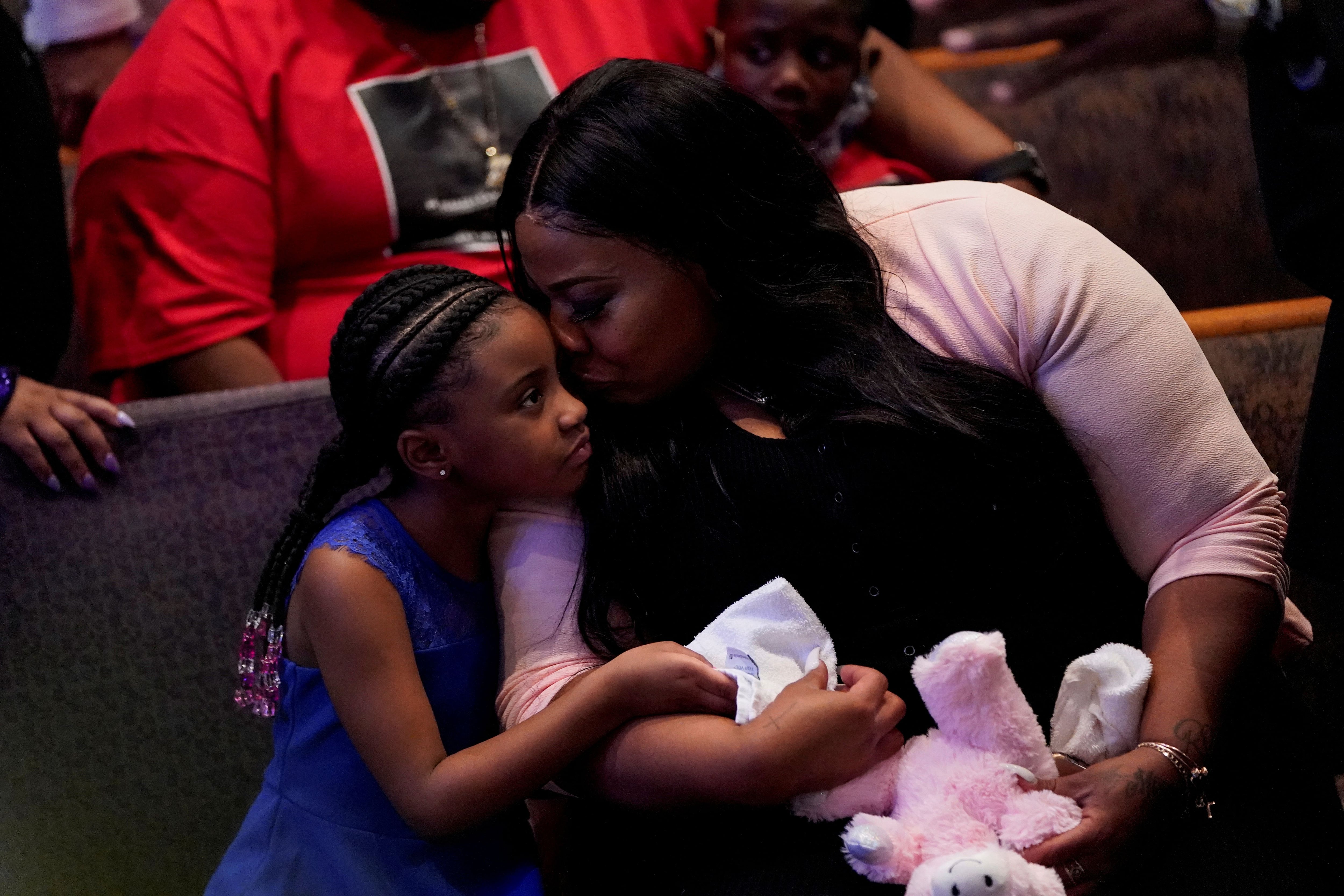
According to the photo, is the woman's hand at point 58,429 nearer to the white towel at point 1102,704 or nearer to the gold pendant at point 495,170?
the gold pendant at point 495,170

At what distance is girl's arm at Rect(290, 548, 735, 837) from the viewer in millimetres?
996

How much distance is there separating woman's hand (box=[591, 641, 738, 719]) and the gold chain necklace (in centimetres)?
106

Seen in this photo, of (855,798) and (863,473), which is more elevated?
(863,473)

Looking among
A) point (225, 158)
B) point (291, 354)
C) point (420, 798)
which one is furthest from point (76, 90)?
point (420, 798)

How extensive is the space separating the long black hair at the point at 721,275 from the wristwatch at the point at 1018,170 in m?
0.85

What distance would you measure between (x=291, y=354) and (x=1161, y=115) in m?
1.65

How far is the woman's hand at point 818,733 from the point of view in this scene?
93 cm

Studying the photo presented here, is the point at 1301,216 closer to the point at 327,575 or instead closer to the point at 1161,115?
the point at 327,575

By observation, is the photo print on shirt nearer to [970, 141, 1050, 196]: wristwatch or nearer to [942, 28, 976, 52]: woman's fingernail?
[942, 28, 976, 52]: woman's fingernail

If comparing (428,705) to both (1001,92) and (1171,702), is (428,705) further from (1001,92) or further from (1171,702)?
(1001,92)

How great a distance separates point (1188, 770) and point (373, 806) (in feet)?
2.51

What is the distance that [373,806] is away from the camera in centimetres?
117

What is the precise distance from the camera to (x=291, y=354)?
5.71 ft

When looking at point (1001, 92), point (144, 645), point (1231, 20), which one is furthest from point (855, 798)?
point (1001, 92)
